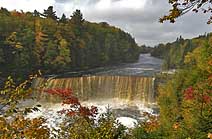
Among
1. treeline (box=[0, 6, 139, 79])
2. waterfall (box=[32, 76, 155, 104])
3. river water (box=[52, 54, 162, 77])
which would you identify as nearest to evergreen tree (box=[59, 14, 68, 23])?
treeline (box=[0, 6, 139, 79])

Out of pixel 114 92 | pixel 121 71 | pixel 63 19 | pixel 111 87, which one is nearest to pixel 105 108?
pixel 114 92

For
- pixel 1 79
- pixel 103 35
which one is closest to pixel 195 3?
pixel 1 79

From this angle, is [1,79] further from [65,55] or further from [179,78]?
[179,78]

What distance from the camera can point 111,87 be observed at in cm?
3528

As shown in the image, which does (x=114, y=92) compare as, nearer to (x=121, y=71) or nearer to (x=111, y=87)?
(x=111, y=87)

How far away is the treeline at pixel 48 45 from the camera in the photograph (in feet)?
155

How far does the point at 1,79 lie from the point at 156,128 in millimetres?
28362

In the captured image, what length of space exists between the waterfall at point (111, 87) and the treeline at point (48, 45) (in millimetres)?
10696

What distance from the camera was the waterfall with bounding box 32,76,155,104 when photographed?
111ft

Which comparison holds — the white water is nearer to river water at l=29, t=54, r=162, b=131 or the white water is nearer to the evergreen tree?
river water at l=29, t=54, r=162, b=131

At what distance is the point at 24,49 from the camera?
48469mm

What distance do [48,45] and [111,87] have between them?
19191 mm

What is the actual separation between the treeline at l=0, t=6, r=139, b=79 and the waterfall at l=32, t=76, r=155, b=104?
10.7 m

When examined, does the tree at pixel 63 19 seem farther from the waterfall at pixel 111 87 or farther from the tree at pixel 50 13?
the waterfall at pixel 111 87
